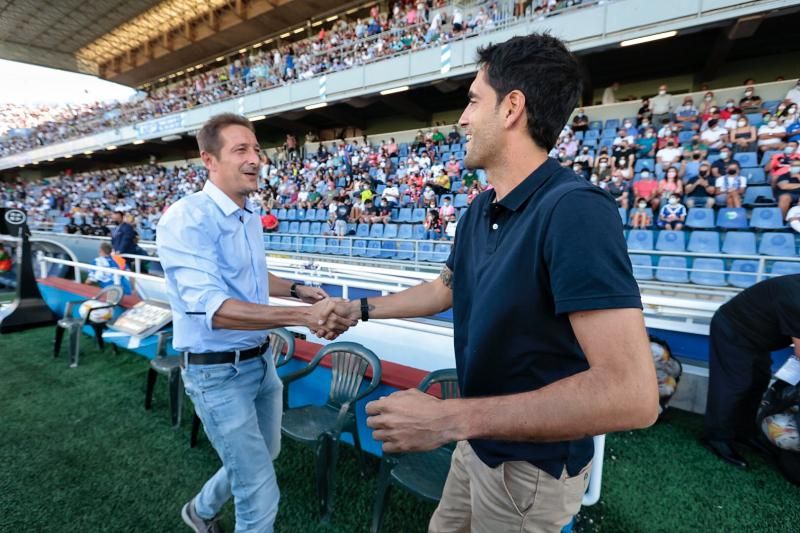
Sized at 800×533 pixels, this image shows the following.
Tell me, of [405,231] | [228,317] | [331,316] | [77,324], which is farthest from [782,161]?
[77,324]

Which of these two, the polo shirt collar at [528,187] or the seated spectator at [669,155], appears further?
the seated spectator at [669,155]

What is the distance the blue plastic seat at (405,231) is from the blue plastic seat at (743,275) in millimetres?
7070

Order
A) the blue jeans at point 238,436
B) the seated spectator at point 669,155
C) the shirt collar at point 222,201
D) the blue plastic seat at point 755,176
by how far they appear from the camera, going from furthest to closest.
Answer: the seated spectator at point 669,155 → the blue plastic seat at point 755,176 → the shirt collar at point 222,201 → the blue jeans at point 238,436

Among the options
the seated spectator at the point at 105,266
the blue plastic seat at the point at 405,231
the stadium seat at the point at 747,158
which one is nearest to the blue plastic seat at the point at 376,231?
the blue plastic seat at the point at 405,231

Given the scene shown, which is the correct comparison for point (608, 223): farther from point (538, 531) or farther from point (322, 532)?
point (322, 532)

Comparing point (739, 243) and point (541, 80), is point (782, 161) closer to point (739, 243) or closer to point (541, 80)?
point (739, 243)

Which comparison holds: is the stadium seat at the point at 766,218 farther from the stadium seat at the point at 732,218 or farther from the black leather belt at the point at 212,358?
the black leather belt at the point at 212,358

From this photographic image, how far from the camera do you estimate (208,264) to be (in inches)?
72.0

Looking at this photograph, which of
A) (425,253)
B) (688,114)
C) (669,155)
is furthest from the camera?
(688,114)

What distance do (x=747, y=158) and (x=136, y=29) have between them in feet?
119

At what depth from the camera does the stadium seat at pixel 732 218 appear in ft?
24.1

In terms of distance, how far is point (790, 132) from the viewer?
7.88 meters

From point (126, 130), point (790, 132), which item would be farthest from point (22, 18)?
point (790, 132)

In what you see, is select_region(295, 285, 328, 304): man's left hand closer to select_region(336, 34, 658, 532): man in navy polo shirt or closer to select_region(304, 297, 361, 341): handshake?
select_region(304, 297, 361, 341): handshake
